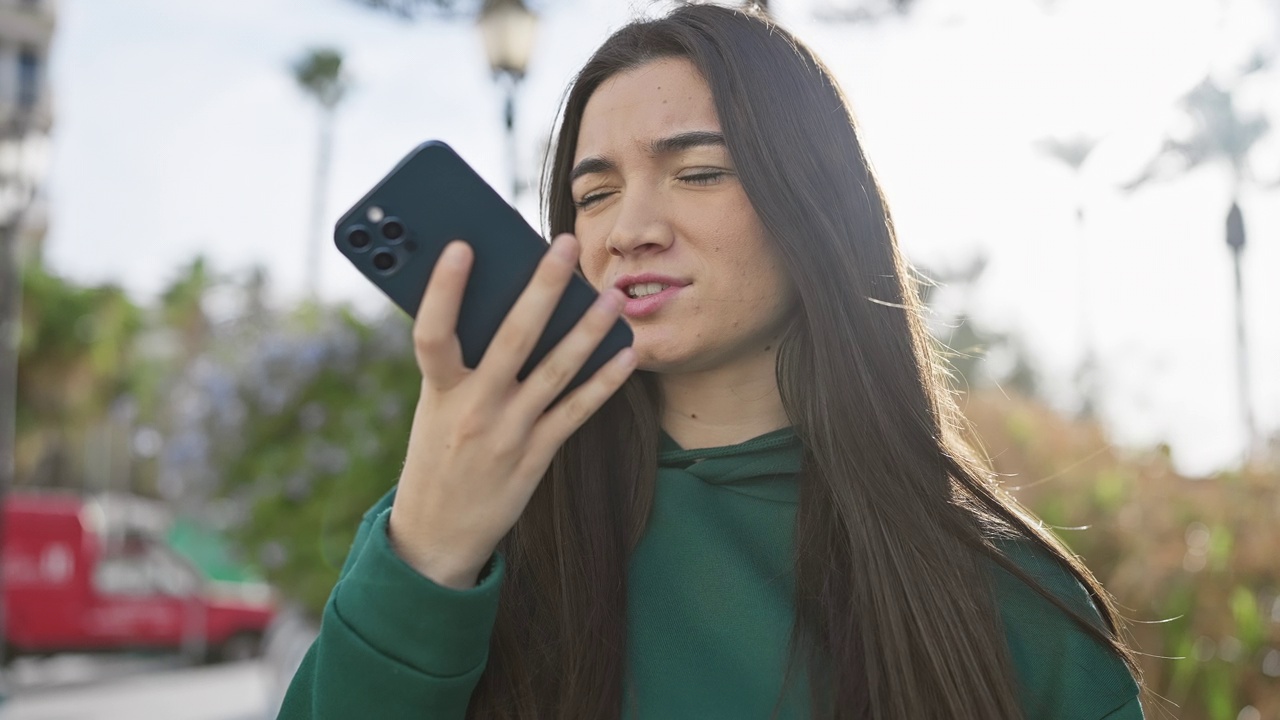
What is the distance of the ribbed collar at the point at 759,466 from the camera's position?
1.82m

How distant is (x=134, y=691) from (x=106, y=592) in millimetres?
2260

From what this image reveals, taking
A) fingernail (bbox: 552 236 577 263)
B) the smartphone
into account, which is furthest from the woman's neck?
fingernail (bbox: 552 236 577 263)

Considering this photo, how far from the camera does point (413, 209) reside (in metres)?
1.37

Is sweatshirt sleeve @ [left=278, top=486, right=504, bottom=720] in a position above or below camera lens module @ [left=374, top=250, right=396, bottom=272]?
below

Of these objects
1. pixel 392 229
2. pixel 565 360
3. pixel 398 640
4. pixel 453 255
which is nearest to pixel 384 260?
pixel 392 229

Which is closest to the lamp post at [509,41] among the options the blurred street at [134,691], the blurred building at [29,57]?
the blurred street at [134,691]

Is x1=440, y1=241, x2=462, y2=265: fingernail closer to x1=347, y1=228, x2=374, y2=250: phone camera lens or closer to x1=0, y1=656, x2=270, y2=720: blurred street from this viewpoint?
x1=347, y1=228, x2=374, y2=250: phone camera lens

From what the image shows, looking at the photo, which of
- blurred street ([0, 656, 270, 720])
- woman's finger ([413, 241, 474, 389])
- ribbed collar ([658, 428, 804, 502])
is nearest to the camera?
woman's finger ([413, 241, 474, 389])

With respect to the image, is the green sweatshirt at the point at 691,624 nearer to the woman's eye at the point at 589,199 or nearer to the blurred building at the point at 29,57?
the woman's eye at the point at 589,199

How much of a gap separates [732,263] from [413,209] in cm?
57

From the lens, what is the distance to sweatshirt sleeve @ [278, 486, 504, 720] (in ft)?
4.35

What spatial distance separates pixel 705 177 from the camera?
1.80 meters

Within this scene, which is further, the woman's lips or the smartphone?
the woman's lips

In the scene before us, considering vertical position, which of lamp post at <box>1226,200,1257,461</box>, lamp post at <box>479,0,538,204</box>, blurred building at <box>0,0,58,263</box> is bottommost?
lamp post at <box>1226,200,1257,461</box>
